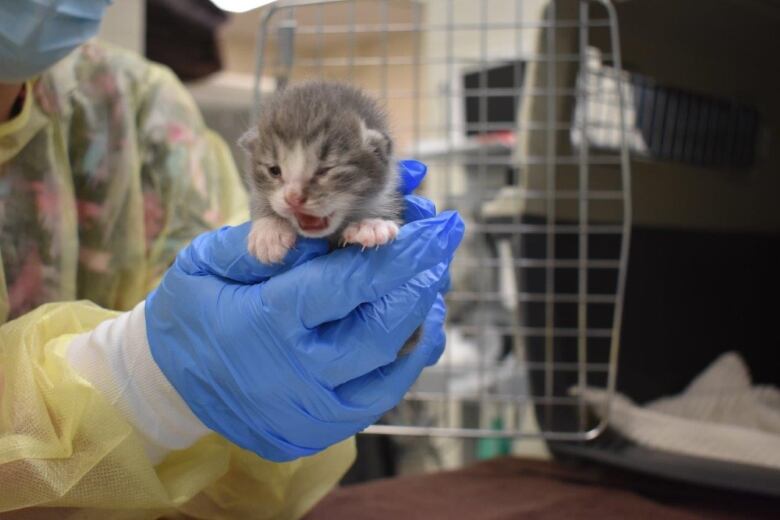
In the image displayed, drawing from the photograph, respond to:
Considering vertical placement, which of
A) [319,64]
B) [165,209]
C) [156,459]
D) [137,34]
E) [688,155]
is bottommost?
[156,459]

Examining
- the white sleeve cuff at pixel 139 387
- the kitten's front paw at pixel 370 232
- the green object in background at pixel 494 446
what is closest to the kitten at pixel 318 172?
the kitten's front paw at pixel 370 232

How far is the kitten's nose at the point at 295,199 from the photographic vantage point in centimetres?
66

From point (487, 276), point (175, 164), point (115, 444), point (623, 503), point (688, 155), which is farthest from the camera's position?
point (487, 276)

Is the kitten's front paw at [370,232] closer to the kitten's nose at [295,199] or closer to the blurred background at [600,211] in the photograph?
the kitten's nose at [295,199]

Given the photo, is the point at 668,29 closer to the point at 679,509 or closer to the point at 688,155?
the point at 688,155

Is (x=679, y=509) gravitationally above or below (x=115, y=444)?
below

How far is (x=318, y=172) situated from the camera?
68cm

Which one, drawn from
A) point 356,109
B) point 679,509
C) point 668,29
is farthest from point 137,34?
point 679,509

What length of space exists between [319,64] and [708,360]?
1.00 meters

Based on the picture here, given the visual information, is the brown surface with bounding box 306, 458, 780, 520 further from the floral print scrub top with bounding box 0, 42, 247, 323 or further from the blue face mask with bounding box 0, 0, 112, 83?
the blue face mask with bounding box 0, 0, 112, 83

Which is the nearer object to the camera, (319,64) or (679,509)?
(679,509)

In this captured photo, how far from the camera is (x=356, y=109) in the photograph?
0.75 m

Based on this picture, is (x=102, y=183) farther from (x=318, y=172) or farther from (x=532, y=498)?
(x=532, y=498)

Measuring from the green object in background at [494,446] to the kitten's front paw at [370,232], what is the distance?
3.19ft
